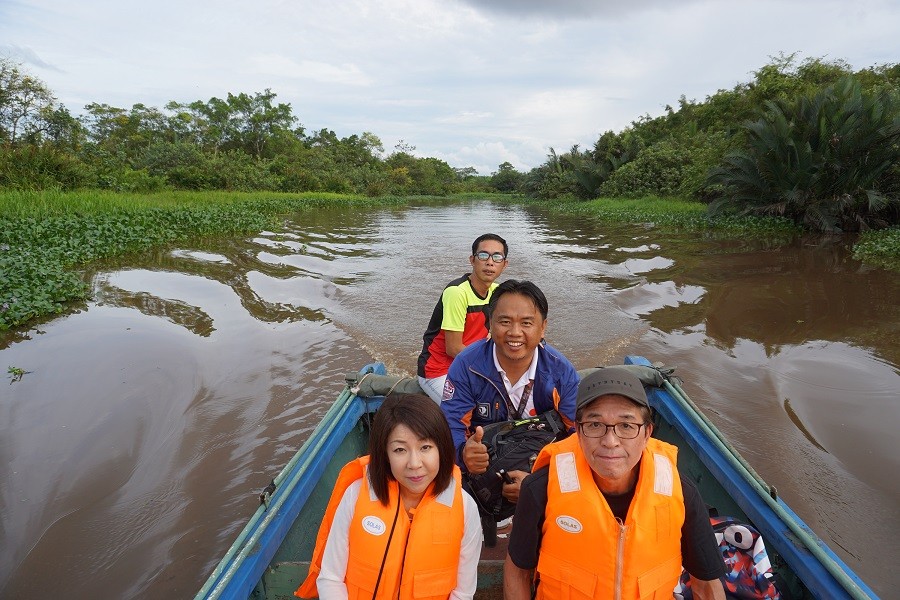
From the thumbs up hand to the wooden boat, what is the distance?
0.38m

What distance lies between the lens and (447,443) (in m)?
1.73

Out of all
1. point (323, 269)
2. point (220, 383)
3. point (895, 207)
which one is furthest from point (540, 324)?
point (895, 207)

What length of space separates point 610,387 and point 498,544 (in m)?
1.23

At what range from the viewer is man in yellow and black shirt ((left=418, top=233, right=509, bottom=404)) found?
11.1 feet

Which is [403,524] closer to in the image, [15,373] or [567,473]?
[567,473]

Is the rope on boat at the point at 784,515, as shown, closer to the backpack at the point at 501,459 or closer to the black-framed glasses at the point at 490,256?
the backpack at the point at 501,459

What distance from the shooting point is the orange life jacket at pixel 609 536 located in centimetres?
149

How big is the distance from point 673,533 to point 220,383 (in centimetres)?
446

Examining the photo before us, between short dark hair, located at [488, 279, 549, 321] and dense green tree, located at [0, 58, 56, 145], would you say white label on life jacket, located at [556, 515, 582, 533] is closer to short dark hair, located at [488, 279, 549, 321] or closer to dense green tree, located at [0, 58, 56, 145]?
short dark hair, located at [488, 279, 549, 321]

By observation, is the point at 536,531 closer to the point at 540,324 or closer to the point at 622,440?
the point at 622,440

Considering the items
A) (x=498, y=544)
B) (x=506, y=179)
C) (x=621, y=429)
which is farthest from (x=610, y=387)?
(x=506, y=179)

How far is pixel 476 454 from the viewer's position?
2.22 meters

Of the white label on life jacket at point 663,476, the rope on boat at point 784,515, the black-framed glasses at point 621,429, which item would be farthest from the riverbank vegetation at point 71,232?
the rope on boat at point 784,515

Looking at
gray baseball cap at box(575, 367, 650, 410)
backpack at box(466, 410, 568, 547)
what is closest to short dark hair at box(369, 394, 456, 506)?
gray baseball cap at box(575, 367, 650, 410)
